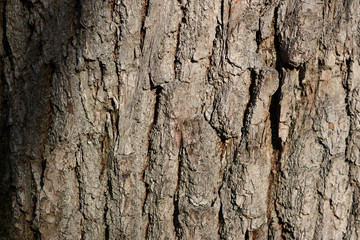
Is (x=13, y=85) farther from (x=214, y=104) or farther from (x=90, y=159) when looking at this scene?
(x=214, y=104)

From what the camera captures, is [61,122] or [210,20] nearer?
[210,20]

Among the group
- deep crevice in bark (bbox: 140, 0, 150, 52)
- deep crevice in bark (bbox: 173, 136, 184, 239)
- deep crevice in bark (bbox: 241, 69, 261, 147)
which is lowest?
deep crevice in bark (bbox: 173, 136, 184, 239)

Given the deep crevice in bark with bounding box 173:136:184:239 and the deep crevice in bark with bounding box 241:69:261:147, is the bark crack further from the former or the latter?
the deep crevice in bark with bounding box 173:136:184:239

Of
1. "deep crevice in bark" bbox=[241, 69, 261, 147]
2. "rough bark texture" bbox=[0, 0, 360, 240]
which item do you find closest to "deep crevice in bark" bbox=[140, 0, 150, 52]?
"rough bark texture" bbox=[0, 0, 360, 240]

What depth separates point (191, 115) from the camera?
1.49m

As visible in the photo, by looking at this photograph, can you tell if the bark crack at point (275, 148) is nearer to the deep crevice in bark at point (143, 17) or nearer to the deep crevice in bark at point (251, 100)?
the deep crevice in bark at point (251, 100)

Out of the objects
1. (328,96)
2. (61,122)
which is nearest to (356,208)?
(328,96)

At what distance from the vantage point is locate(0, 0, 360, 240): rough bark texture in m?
1.44

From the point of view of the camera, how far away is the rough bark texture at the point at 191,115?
1.44 metres

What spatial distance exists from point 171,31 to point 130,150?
1.54 ft

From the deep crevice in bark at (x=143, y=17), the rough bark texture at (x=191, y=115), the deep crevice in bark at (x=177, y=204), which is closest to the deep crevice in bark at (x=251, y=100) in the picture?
the rough bark texture at (x=191, y=115)

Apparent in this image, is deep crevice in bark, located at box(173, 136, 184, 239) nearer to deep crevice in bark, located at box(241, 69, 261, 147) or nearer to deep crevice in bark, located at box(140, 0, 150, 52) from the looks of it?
deep crevice in bark, located at box(241, 69, 261, 147)

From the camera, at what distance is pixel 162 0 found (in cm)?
145

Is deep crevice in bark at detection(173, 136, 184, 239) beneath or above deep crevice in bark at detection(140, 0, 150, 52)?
beneath
